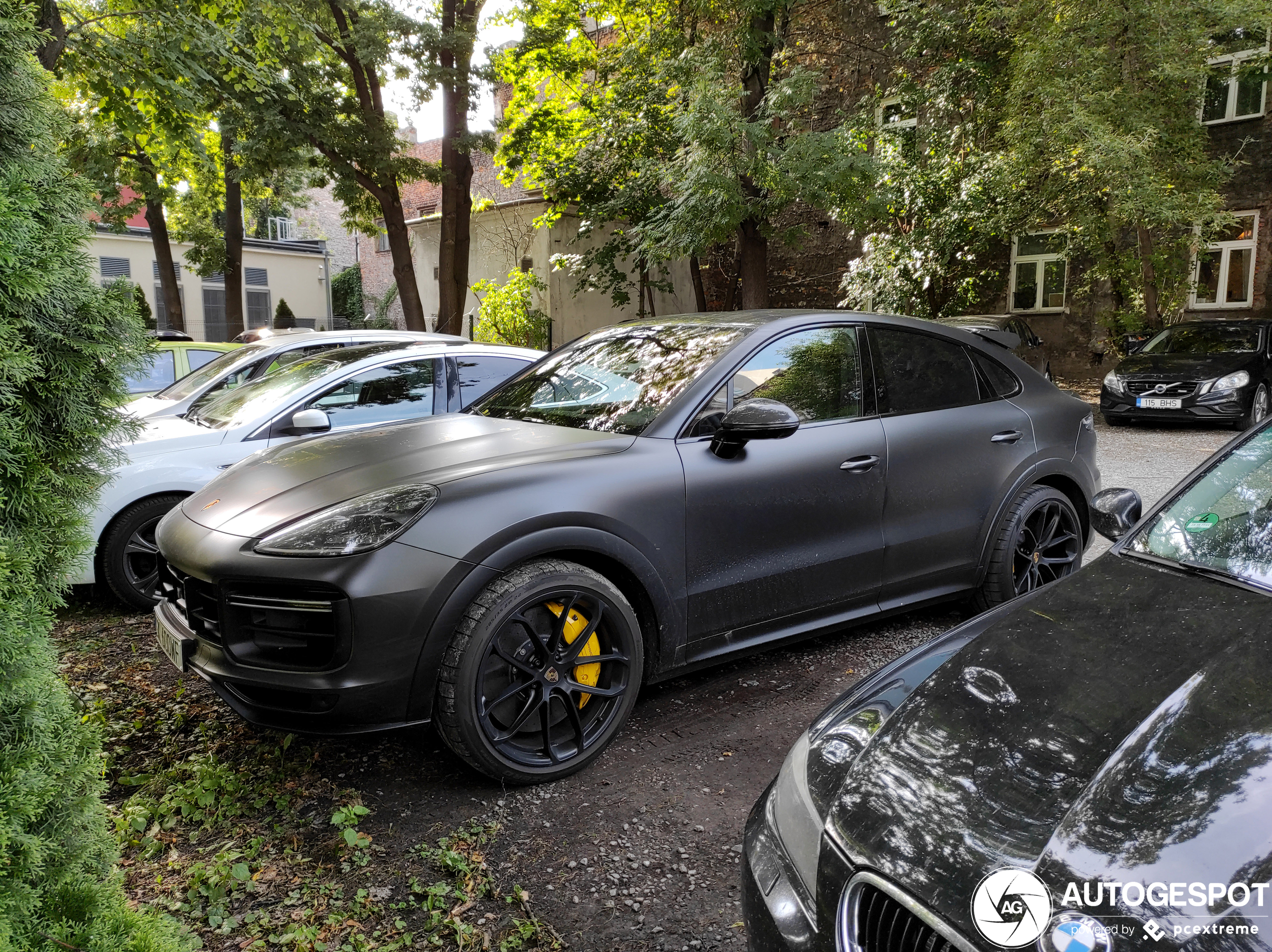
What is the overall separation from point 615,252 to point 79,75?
11461 millimetres

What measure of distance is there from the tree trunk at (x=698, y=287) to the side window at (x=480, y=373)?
1407 cm

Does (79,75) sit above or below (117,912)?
above

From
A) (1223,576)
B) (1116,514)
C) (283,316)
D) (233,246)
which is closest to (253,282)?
(283,316)

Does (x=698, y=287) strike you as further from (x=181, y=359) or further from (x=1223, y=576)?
(x=1223, y=576)

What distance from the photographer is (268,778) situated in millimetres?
3334

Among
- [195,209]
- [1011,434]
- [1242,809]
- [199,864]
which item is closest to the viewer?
[1242,809]

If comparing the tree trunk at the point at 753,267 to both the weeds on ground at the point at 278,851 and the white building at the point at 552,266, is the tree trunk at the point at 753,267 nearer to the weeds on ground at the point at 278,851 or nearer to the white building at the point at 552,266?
the white building at the point at 552,266

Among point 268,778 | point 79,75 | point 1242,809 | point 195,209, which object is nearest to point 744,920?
point 1242,809

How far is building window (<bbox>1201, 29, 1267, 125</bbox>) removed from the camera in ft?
49.5

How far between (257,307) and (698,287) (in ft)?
75.5

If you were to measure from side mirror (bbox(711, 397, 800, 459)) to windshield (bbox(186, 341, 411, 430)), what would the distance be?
3390 mm

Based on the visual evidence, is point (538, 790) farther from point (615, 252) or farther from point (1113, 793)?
point (615, 252)

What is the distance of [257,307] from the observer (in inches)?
1455

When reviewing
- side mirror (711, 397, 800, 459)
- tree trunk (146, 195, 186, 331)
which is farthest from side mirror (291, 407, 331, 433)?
tree trunk (146, 195, 186, 331)
